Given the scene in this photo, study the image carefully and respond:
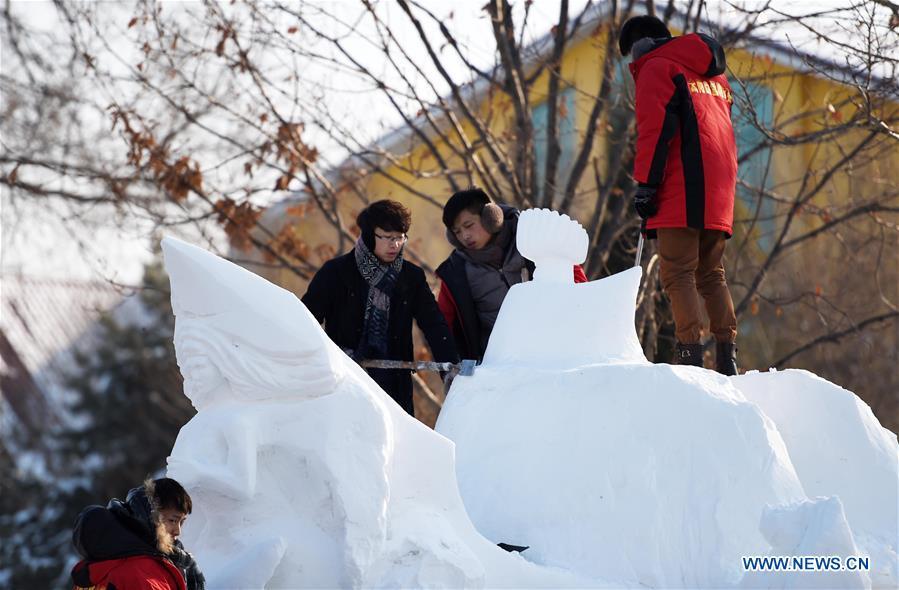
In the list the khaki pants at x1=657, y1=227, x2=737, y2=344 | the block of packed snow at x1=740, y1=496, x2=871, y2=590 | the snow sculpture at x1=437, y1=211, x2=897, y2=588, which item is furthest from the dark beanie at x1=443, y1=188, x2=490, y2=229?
the block of packed snow at x1=740, y1=496, x2=871, y2=590

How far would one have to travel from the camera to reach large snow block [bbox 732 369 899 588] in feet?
17.9

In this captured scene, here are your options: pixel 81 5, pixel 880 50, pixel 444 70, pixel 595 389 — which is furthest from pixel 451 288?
pixel 81 5

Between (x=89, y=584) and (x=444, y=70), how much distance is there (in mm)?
6572

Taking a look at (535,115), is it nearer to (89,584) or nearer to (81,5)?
(81,5)

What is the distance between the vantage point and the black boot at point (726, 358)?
21.3ft

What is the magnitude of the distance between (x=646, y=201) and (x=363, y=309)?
4.39 feet

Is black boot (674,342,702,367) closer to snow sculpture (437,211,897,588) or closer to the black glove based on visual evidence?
the black glove

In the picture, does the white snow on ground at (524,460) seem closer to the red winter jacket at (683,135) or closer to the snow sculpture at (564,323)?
the snow sculpture at (564,323)

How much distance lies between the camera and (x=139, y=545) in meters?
4.28

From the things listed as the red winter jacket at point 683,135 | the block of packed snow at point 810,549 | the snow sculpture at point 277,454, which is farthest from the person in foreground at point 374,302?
the block of packed snow at point 810,549

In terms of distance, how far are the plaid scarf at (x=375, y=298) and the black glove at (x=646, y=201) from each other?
1088 millimetres

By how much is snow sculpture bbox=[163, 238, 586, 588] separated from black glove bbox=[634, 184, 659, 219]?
2.27m

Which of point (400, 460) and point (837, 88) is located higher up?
point (837, 88)

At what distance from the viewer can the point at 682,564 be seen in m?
4.93
